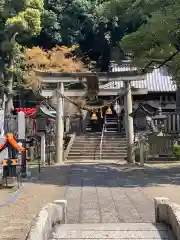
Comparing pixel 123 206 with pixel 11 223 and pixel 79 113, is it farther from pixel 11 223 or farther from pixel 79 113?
pixel 79 113

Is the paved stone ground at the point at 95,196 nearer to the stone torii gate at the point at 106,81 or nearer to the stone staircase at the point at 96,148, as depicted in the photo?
the stone torii gate at the point at 106,81

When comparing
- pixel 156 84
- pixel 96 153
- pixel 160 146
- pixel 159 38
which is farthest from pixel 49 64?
pixel 159 38

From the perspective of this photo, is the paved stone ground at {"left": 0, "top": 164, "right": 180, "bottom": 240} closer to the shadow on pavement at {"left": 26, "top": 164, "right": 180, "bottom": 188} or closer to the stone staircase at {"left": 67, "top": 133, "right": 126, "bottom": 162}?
the shadow on pavement at {"left": 26, "top": 164, "right": 180, "bottom": 188}

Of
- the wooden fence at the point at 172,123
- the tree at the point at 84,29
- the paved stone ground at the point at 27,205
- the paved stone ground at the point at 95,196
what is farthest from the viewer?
the tree at the point at 84,29

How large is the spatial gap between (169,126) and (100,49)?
55.7 ft

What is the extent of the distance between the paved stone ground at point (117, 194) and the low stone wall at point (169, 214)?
2.44ft

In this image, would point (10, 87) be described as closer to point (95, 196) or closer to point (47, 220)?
point (95, 196)

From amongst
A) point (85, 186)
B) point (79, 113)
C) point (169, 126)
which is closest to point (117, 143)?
point (169, 126)

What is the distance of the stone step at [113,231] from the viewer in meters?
5.33

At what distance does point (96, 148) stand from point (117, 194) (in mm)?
15713

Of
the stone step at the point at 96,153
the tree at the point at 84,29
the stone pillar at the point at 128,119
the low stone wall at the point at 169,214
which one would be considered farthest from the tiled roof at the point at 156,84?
the low stone wall at the point at 169,214

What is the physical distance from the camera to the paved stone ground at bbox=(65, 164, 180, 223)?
23.1 feet

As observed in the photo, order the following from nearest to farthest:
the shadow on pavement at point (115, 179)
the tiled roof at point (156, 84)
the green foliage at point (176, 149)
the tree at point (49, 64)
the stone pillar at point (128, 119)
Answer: the shadow on pavement at point (115, 179), the stone pillar at point (128, 119), the green foliage at point (176, 149), the tree at point (49, 64), the tiled roof at point (156, 84)

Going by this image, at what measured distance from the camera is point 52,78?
1973 centimetres
